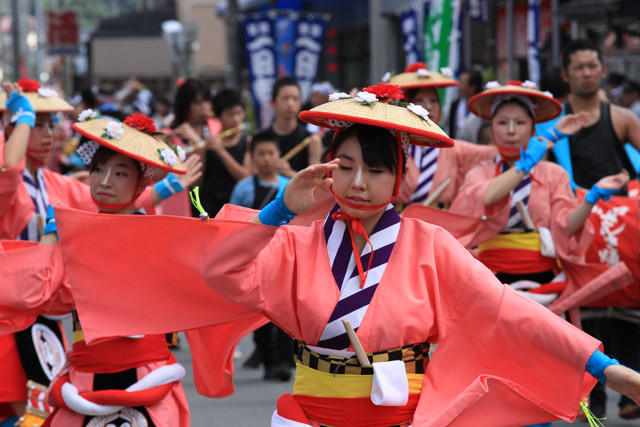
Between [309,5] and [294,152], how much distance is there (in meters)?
16.6

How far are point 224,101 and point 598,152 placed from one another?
3826mm

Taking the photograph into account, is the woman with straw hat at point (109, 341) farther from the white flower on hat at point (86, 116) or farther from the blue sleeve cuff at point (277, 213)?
the blue sleeve cuff at point (277, 213)

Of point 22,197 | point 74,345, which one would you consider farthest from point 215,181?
point 74,345

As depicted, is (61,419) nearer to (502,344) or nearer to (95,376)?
(95,376)

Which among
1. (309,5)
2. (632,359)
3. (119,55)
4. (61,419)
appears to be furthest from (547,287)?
(119,55)

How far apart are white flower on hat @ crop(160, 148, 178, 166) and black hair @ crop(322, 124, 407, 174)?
1.28 meters

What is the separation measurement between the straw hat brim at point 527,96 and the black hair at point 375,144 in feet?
7.33

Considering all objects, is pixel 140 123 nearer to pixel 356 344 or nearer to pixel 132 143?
pixel 132 143

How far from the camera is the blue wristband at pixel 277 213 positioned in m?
3.03

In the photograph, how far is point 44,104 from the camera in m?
5.73

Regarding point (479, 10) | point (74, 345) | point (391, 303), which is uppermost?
point (479, 10)

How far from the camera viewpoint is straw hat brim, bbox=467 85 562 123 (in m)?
5.40

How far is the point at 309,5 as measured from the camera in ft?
79.4

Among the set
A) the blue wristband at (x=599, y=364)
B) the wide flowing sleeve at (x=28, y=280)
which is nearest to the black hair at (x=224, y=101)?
the wide flowing sleeve at (x=28, y=280)
